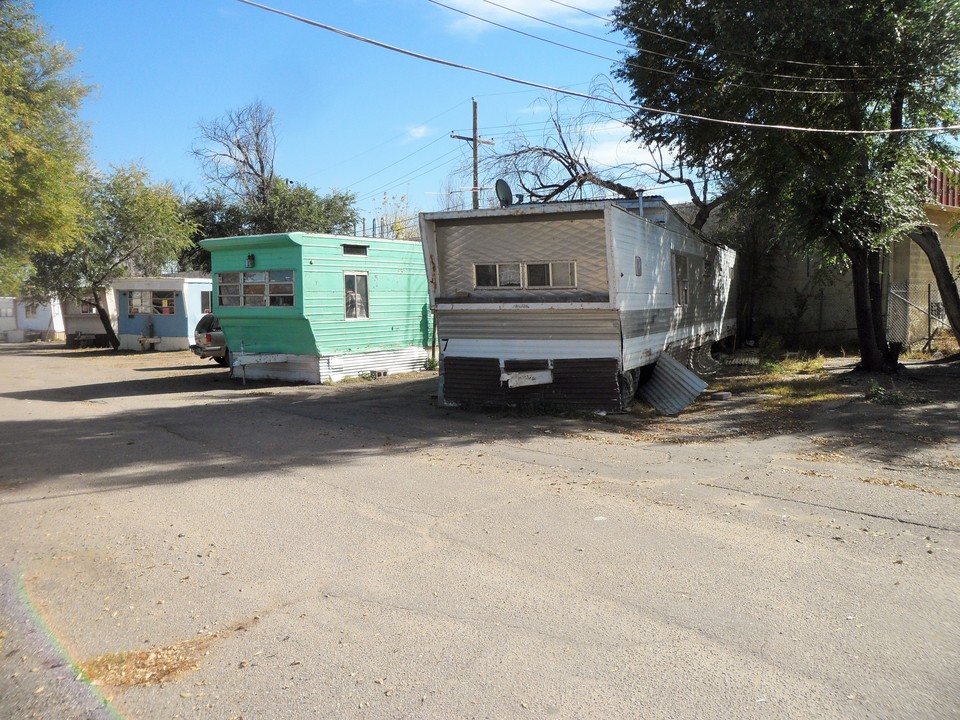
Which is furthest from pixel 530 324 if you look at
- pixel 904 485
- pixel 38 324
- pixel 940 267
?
pixel 38 324

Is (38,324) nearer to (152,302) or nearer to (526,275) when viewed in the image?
(152,302)

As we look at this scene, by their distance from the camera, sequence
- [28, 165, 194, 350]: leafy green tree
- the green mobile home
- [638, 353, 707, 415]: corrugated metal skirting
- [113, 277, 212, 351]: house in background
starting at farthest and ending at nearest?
[28, 165, 194, 350]: leafy green tree < [113, 277, 212, 351]: house in background < the green mobile home < [638, 353, 707, 415]: corrugated metal skirting

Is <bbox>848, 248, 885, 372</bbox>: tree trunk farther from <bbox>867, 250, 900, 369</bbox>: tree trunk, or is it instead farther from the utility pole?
the utility pole

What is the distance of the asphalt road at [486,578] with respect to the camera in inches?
140

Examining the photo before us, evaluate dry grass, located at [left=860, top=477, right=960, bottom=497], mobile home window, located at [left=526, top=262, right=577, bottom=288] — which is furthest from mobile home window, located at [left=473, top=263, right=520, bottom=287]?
dry grass, located at [left=860, top=477, right=960, bottom=497]

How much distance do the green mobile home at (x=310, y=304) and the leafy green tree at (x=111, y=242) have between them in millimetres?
16556

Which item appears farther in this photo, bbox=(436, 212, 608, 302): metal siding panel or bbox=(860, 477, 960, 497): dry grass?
bbox=(436, 212, 608, 302): metal siding panel

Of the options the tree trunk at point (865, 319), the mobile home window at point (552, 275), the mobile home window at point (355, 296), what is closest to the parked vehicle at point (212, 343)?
the mobile home window at point (355, 296)

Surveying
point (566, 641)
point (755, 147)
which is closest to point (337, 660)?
point (566, 641)

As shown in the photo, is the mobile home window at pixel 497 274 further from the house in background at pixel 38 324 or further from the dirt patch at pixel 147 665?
the house in background at pixel 38 324

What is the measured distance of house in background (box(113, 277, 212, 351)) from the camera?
93.2ft

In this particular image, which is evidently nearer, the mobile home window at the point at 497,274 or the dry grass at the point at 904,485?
the dry grass at the point at 904,485

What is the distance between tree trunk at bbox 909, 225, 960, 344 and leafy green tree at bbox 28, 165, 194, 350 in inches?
1104

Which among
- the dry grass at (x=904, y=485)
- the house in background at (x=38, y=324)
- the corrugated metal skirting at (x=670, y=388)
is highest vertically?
the house in background at (x=38, y=324)
